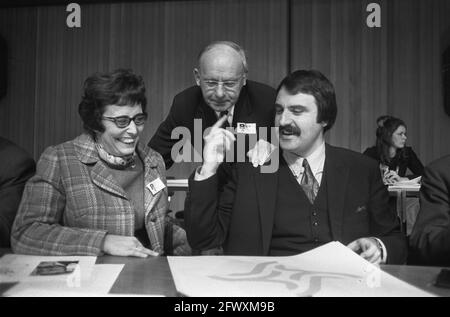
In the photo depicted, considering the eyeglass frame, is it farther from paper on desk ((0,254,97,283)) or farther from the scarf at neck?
paper on desk ((0,254,97,283))

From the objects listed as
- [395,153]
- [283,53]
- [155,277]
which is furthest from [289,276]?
[283,53]

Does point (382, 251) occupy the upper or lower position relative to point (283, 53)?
lower

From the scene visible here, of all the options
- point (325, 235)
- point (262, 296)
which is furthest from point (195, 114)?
point (262, 296)

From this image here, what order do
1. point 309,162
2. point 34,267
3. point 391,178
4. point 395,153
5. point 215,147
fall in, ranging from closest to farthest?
point 34,267
point 215,147
point 309,162
point 391,178
point 395,153

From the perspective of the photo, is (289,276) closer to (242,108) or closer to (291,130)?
(291,130)

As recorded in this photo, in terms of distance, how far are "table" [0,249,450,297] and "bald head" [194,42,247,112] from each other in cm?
96

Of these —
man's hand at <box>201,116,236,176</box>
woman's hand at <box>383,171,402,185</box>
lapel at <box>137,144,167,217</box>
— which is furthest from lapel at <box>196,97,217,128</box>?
woman's hand at <box>383,171,402,185</box>

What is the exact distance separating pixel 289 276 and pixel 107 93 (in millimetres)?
779

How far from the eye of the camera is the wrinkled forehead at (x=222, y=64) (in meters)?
1.76

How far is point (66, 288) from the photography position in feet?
2.32

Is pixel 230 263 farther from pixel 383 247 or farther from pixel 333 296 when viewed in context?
pixel 383 247

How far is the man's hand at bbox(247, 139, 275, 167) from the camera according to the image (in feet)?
4.30

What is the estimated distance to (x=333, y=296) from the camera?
67cm

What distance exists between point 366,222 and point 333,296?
24.8 inches
